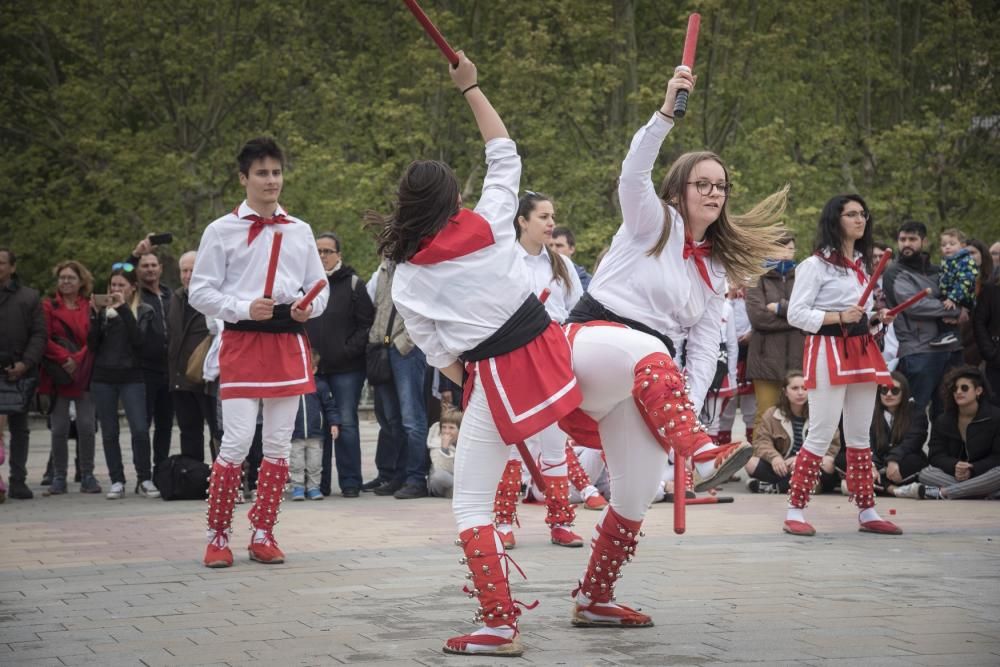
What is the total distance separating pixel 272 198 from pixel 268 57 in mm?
19319

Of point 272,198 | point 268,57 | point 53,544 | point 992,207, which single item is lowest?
point 53,544

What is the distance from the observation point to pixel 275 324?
776 centimetres

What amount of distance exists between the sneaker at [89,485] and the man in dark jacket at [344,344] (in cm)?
234

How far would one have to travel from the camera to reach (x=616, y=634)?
5410 mm

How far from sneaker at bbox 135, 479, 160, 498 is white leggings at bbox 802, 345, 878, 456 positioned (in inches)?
229

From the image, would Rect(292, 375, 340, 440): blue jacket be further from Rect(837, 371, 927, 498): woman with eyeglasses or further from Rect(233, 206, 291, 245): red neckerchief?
Rect(837, 371, 927, 498): woman with eyeglasses

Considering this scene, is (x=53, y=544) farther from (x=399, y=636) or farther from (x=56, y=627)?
(x=399, y=636)

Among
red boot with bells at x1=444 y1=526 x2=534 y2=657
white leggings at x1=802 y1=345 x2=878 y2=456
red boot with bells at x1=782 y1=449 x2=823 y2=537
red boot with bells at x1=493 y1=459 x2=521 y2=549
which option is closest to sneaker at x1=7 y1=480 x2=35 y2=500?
red boot with bells at x1=493 y1=459 x2=521 y2=549

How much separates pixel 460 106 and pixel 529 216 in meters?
18.2

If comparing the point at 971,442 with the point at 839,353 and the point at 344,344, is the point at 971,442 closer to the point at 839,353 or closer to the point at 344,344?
the point at 839,353

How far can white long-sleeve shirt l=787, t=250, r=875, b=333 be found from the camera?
8.72 m

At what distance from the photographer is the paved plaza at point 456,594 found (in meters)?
5.14

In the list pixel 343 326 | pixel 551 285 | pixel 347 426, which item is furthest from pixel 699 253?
pixel 347 426

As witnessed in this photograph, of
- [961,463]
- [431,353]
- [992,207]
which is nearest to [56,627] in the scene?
[431,353]
